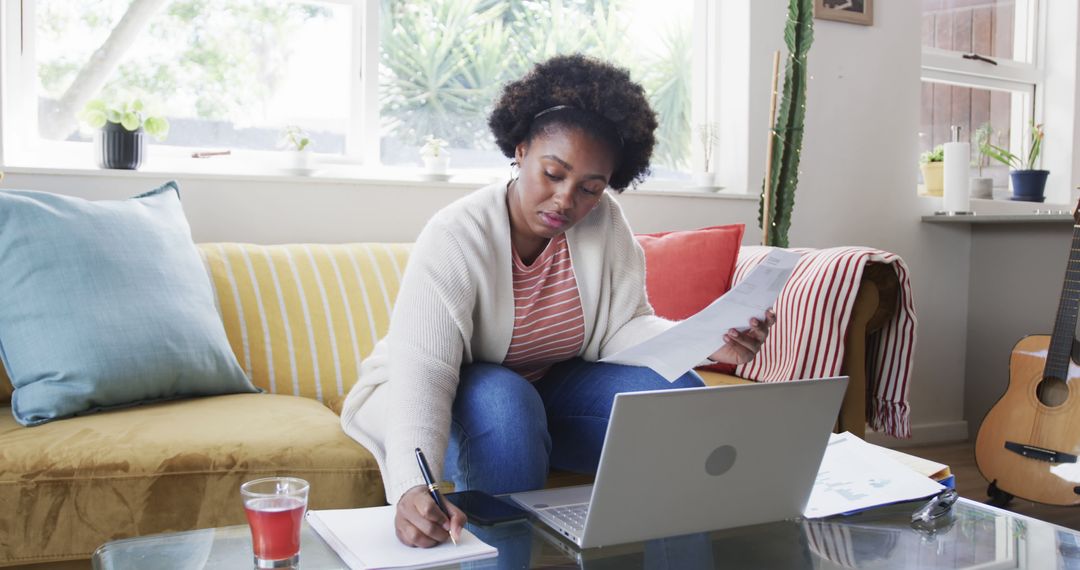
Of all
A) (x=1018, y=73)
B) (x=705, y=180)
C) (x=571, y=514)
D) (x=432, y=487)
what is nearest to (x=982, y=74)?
(x=1018, y=73)

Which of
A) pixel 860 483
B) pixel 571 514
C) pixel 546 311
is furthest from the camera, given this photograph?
pixel 546 311

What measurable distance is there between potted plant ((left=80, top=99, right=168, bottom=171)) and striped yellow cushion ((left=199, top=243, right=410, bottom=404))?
0.33m

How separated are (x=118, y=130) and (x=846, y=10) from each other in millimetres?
2316

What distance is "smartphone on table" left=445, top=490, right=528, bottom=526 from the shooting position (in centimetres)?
107

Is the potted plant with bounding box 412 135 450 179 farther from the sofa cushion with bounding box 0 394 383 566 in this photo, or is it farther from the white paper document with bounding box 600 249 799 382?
the white paper document with bounding box 600 249 799 382

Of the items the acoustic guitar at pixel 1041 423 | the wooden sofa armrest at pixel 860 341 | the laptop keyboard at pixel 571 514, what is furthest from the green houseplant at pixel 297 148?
the acoustic guitar at pixel 1041 423

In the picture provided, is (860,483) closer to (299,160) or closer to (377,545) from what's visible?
(377,545)

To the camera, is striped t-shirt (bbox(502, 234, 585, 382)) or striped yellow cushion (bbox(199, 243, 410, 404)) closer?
striped t-shirt (bbox(502, 234, 585, 382))

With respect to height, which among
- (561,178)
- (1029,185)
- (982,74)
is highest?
(982,74)

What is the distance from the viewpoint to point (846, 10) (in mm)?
3123

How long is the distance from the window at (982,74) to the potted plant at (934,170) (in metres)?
0.12

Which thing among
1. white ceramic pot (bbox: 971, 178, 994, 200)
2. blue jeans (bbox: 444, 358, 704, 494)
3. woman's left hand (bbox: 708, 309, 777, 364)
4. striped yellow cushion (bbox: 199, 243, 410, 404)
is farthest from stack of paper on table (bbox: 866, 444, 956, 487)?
white ceramic pot (bbox: 971, 178, 994, 200)

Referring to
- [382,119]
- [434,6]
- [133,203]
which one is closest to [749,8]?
[434,6]

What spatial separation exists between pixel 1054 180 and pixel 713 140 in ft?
5.02
